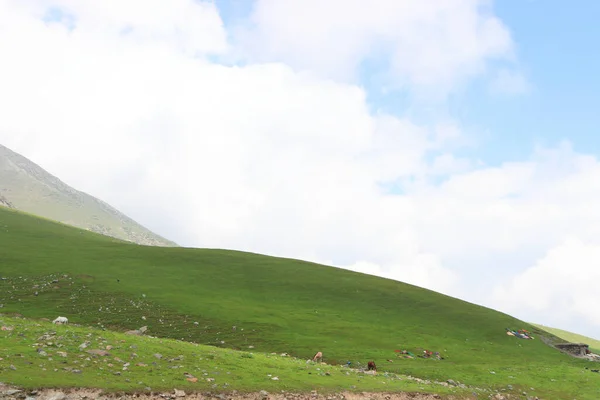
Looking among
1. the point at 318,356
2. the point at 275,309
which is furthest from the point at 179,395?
the point at 275,309

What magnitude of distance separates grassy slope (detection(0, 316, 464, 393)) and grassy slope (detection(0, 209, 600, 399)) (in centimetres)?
927

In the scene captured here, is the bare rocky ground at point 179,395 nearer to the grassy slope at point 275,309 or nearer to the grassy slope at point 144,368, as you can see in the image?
the grassy slope at point 144,368

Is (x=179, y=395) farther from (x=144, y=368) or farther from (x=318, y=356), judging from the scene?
(x=318, y=356)

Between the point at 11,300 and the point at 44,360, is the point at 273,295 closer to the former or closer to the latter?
the point at 11,300

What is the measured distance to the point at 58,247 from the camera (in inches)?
2906

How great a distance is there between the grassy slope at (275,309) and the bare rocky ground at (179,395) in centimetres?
924

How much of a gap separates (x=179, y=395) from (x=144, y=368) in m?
3.54

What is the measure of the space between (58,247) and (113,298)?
1195 inches

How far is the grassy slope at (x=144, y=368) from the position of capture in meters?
20.7

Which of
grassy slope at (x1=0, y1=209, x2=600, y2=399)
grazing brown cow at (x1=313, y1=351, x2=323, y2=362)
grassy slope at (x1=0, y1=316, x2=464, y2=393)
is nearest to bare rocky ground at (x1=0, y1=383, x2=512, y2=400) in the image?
grassy slope at (x1=0, y1=316, x2=464, y2=393)

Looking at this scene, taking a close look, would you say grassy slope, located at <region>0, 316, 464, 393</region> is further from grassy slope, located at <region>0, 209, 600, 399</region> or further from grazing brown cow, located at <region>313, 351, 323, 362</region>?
grassy slope, located at <region>0, 209, 600, 399</region>

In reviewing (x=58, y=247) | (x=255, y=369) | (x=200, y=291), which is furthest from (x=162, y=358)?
(x=58, y=247)

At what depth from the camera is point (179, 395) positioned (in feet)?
69.4

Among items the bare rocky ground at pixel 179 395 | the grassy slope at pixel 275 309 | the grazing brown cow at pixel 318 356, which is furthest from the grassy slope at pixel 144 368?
the grassy slope at pixel 275 309
